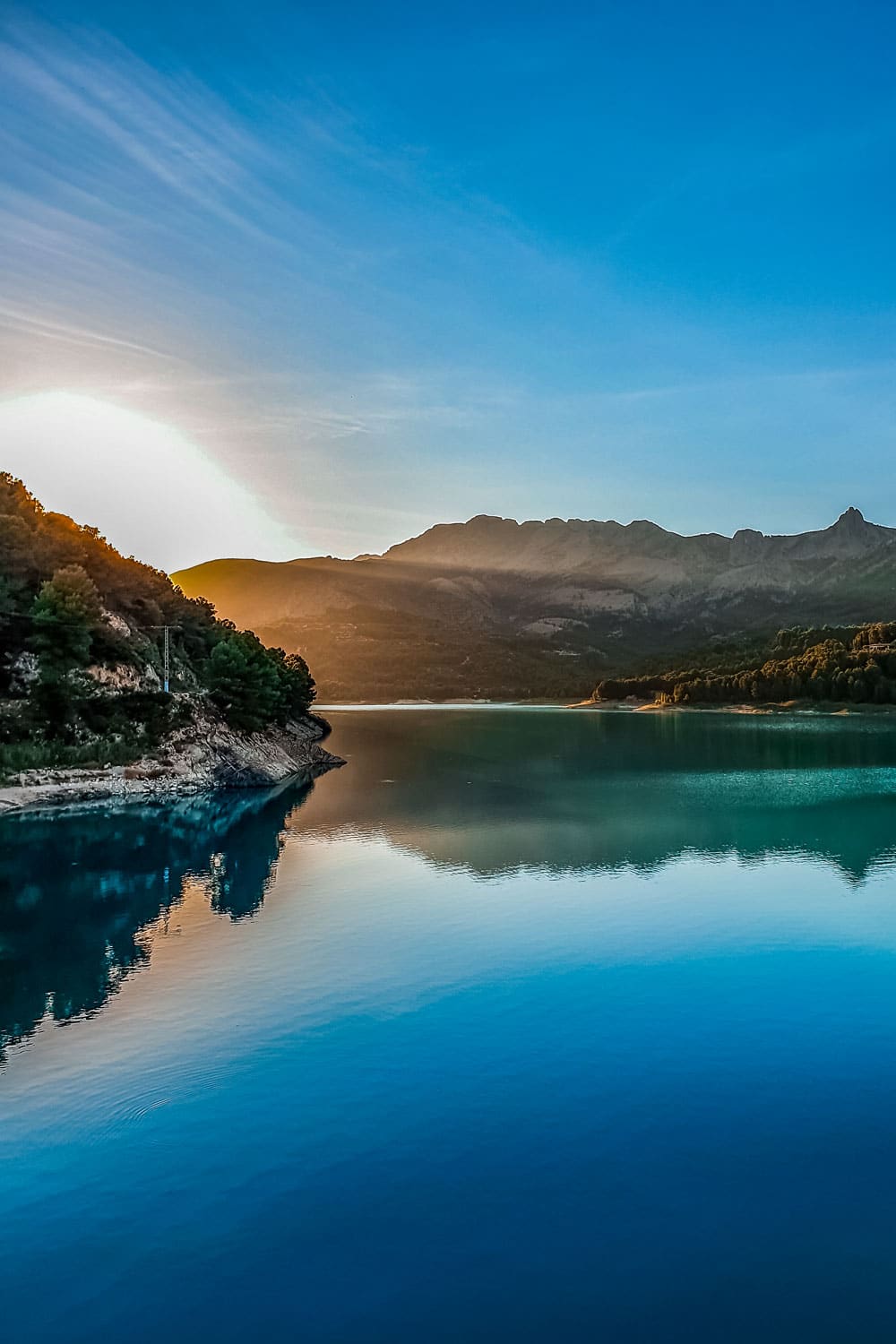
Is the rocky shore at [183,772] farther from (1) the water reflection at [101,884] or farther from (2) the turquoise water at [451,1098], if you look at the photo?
(2) the turquoise water at [451,1098]

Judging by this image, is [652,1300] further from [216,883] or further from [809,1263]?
[216,883]

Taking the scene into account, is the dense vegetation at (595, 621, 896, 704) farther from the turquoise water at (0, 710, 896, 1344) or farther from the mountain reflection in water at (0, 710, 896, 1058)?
the turquoise water at (0, 710, 896, 1344)

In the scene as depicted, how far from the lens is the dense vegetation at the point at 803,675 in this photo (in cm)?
14275

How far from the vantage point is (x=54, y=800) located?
49.3 metres

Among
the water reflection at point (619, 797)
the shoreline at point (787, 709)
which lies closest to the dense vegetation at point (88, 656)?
the water reflection at point (619, 797)

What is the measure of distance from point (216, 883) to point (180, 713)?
97.0 feet

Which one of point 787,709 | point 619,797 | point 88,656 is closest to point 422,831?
point 619,797

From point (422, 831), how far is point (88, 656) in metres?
26.2

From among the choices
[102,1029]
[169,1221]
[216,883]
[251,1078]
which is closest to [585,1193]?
[169,1221]

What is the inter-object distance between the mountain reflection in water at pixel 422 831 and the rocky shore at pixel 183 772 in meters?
2.03

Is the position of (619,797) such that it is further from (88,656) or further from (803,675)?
(803,675)

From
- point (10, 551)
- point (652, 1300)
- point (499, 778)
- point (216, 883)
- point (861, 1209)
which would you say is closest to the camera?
point (652, 1300)

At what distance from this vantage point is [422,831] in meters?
45.3

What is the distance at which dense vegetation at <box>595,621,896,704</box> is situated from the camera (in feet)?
468
